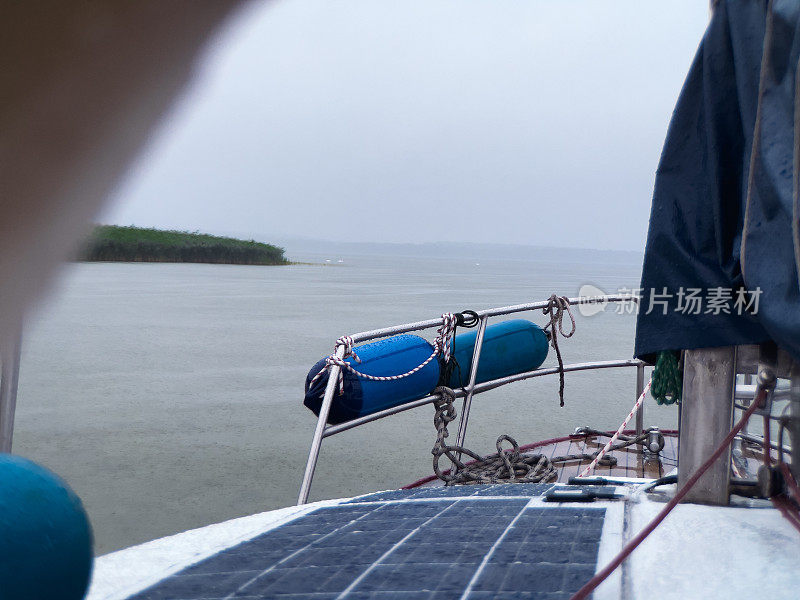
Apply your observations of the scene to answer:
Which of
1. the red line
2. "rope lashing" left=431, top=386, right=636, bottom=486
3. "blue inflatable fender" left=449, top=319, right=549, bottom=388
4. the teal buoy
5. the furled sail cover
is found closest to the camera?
the teal buoy

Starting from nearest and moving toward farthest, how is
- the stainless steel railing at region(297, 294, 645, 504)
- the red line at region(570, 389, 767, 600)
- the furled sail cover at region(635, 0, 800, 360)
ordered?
1. the red line at region(570, 389, 767, 600)
2. the furled sail cover at region(635, 0, 800, 360)
3. the stainless steel railing at region(297, 294, 645, 504)

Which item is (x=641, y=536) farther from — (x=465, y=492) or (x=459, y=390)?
(x=459, y=390)

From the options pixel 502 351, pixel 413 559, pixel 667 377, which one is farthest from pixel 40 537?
pixel 502 351

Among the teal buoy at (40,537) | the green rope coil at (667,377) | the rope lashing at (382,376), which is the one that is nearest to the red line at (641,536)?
the green rope coil at (667,377)

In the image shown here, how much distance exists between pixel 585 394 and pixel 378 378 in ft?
31.0

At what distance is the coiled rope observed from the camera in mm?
3682

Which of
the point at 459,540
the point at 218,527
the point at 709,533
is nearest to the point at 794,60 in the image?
the point at 709,533

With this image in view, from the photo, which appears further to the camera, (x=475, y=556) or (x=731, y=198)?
(x=731, y=198)

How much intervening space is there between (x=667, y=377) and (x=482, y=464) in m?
2.13

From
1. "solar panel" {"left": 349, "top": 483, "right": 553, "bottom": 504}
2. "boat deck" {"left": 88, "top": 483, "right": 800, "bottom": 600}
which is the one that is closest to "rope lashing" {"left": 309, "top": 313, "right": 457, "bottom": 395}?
"solar panel" {"left": 349, "top": 483, "right": 553, "bottom": 504}

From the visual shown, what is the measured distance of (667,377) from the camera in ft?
6.22

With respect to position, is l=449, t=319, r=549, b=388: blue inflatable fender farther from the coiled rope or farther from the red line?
the red line

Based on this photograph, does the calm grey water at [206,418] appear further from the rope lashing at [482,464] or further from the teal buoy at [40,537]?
the rope lashing at [482,464]

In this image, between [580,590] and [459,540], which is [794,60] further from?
[459,540]
